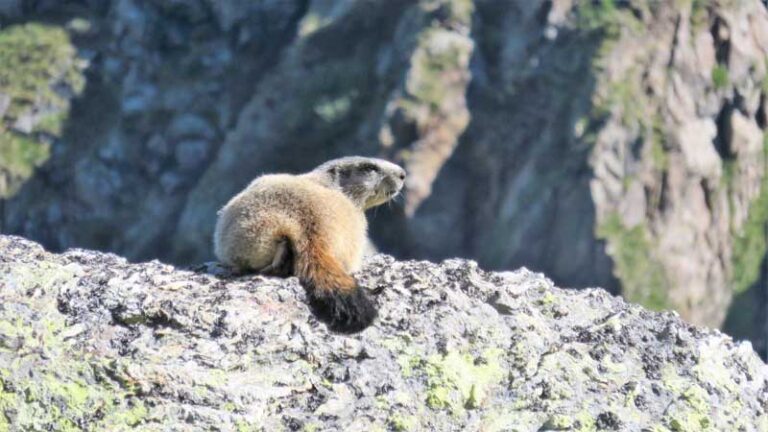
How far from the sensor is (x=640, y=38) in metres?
73.1

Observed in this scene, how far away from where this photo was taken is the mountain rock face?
771 cm

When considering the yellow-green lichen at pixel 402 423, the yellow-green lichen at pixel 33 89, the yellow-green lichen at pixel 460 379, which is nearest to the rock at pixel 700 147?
the yellow-green lichen at pixel 33 89

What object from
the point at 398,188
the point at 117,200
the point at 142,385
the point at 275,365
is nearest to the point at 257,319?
the point at 275,365

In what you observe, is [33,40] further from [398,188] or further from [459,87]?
[398,188]

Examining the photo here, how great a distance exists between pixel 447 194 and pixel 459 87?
589 centimetres

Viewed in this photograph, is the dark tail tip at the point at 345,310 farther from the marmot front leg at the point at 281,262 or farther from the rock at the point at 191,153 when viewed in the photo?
the rock at the point at 191,153

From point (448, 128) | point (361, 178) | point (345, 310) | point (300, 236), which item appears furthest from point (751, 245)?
point (345, 310)

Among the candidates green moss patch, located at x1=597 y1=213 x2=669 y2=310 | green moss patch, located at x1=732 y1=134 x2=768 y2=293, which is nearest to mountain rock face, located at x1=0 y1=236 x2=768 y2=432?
green moss patch, located at x1=597 y1=213 x2=669 y2=310

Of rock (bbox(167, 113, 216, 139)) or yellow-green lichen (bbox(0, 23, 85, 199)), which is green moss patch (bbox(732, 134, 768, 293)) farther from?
yellow-green lichen (bbox(0, 23, 85, 199))

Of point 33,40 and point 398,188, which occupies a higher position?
point 398,188

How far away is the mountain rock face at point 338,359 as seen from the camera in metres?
7.71

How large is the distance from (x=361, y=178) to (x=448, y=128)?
65034 millimetres

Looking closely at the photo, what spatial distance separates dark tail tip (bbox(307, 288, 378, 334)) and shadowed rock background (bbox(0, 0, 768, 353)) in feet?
197

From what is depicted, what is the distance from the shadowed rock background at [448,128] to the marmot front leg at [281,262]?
194 ft
